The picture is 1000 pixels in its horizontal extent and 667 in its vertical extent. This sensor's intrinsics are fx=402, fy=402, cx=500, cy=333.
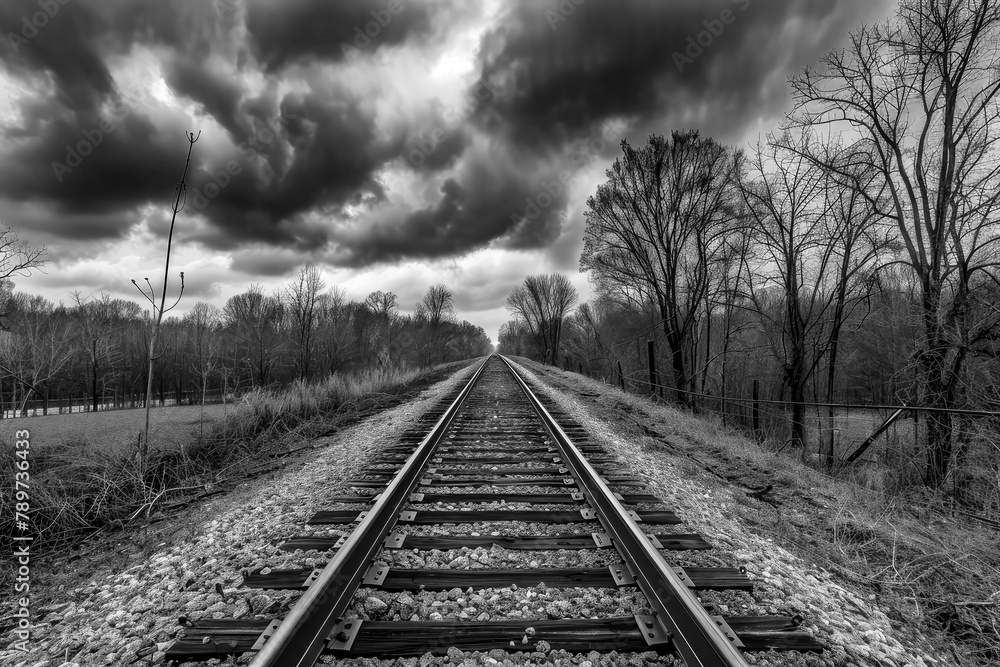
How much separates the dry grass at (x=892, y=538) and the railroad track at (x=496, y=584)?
1027 mm

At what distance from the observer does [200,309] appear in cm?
6456

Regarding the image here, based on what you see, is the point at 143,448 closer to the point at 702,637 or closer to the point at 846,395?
the point at 702,637

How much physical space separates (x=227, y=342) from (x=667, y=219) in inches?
1764

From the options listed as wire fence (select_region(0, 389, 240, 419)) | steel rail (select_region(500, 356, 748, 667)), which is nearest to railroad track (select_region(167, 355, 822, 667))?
steel rail (select_region(500, 356, 748, 667))

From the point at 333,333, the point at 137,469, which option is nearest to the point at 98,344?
the point at 333,333

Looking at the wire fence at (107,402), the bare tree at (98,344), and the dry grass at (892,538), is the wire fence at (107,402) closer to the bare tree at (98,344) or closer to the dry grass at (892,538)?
the bare tree at (98,344)

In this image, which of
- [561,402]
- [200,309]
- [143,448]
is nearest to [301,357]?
Answer: [561,402]

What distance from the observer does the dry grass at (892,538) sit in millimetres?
2520

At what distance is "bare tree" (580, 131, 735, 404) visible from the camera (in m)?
14.5

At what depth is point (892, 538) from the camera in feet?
11.4

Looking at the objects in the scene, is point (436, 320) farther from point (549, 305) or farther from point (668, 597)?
point (668, 597)

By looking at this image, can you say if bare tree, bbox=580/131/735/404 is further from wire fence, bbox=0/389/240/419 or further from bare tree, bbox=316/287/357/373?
wire fence, bbox=0/389/240/419

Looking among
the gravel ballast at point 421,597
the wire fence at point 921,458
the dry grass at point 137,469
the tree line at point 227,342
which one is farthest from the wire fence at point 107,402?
the wire fence at point 921,458

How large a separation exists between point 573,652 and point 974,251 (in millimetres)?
10577
